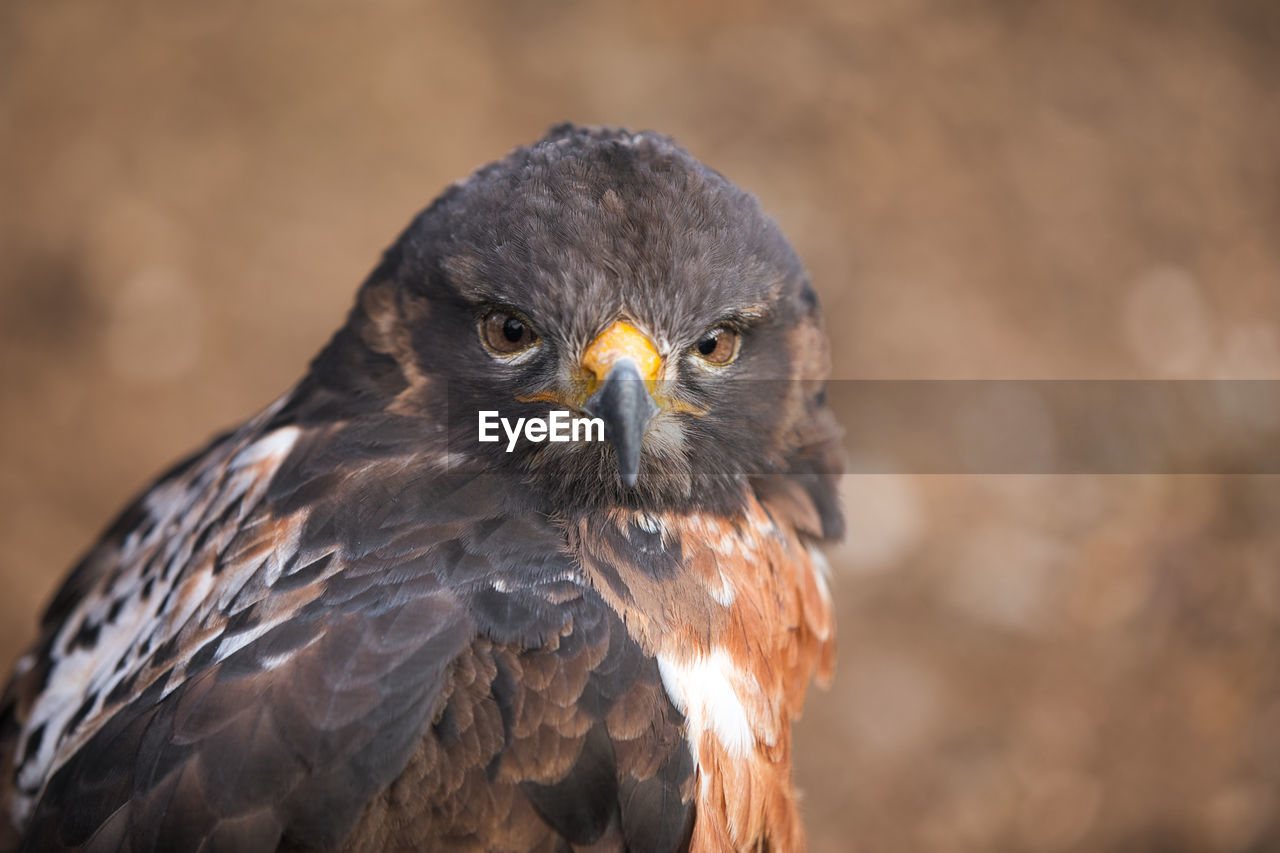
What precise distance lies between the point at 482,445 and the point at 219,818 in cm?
90

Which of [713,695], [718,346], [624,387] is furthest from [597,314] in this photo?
[713,695]

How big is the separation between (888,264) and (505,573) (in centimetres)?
510

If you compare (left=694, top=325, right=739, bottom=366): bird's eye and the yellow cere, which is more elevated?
(left=694, top=325, right=739, bottom=366): bird's eye

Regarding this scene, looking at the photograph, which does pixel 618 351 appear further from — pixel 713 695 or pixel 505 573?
pixel 713 695

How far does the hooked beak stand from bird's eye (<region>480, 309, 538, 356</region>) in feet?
0.54

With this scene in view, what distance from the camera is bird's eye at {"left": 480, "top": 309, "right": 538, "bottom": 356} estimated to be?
2365mm

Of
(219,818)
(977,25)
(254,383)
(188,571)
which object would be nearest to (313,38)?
(254,383)

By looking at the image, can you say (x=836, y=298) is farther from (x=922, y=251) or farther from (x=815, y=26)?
(x=815, y=26)

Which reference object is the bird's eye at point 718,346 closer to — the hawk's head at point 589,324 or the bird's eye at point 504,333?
the hawk's head at point 589,324

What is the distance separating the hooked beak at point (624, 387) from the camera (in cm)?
214

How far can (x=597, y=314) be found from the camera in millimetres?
2301

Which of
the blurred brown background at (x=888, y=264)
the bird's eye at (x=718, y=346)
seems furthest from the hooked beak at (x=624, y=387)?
the blurred brown background at (x=888, y=264)

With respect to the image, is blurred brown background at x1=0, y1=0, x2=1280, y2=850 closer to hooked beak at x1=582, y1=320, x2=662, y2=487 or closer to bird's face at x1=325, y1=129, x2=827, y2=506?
bird's face at x1=325, y1=129, x2=827, y2=506

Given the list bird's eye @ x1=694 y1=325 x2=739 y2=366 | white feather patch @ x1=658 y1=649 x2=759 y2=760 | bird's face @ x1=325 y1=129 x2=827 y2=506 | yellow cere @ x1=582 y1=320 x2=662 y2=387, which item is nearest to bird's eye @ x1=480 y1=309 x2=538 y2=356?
bird's face @ x1=325 y1=129 x2=827 y2=506
